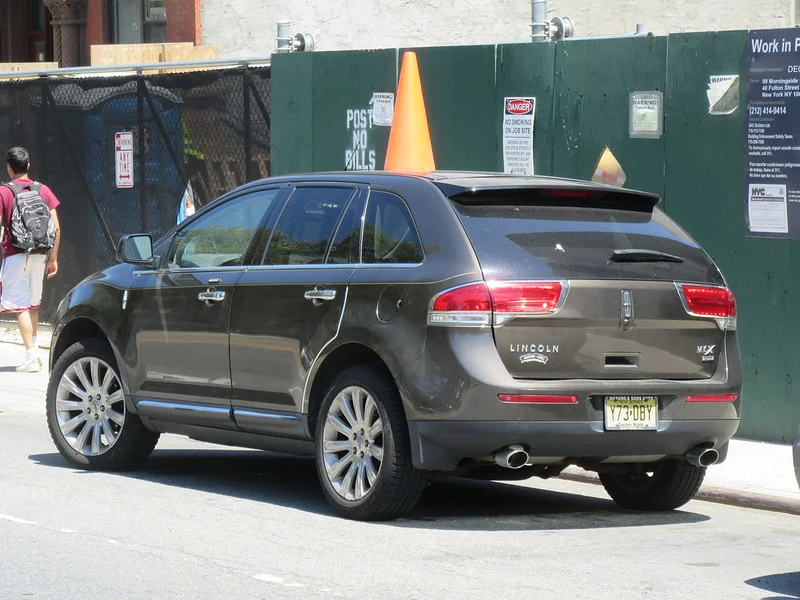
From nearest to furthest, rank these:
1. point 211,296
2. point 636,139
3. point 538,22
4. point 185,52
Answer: point 211,296
point 636,139
point 538,22
point 185,52

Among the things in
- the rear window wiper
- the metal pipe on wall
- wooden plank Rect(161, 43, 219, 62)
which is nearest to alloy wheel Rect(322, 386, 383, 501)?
the rear window wiper

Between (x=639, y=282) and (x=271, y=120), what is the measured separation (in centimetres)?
763

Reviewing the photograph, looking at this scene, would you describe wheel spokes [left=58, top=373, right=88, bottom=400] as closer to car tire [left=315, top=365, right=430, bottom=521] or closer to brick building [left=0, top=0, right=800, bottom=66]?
car tire [left=315, top=365, right=430, bottom=521]

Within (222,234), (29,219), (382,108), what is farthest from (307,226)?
(29,219)

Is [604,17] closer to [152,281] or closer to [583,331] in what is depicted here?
[152,281]

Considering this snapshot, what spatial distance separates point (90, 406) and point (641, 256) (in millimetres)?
3705

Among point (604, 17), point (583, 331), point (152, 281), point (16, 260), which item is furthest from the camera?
point (604, 17)

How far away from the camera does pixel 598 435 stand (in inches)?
308

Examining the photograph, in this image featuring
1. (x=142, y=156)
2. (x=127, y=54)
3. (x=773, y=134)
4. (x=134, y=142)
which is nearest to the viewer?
(x=773, y=134)

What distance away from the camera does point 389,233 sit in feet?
27.2

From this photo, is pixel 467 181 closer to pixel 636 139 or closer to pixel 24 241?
pixel 636 139

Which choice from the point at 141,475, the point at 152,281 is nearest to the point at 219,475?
the point at 141,475

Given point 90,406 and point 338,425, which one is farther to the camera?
point 90,406

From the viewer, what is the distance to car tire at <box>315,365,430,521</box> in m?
7.89
